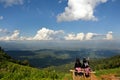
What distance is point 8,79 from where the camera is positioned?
143 ft

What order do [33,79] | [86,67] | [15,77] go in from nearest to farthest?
[86,67] < [33,79] < [15,77]

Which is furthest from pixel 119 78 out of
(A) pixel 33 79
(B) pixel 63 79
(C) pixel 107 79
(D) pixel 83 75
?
(A) pixel 33 79

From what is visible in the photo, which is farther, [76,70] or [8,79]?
[8,79]

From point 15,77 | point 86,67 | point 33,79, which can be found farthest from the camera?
point 15,77

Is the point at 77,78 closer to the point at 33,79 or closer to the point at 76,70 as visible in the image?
the point at 76,70

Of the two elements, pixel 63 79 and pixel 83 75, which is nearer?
pixel 83 75

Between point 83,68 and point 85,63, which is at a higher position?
point 85,63

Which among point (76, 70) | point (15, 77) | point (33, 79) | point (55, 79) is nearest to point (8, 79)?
point (15, 77)

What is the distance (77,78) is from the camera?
3956cm

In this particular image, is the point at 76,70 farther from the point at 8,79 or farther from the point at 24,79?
the point at 8,79

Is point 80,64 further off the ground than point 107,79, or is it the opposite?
point 80,64

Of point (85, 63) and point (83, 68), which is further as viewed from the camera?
point (83, 68)

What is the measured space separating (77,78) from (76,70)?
121cm

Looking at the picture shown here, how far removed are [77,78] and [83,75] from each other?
1.02m
